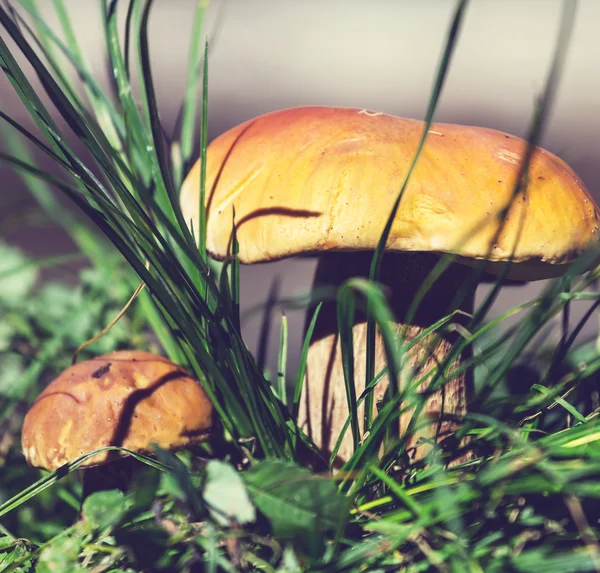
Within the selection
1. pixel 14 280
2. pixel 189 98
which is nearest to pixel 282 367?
pixel 189 98

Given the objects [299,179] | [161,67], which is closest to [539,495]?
[299,179]

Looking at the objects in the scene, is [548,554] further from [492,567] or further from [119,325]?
[119,325]

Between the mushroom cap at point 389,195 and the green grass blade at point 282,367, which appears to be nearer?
the mushroom cap at point 389,195

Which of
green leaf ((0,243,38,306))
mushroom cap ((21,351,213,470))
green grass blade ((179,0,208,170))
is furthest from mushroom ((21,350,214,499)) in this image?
green leaf ((0,243,38,306))

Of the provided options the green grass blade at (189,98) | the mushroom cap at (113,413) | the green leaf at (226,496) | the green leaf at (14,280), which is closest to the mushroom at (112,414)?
the mushroom cap at (113,413)

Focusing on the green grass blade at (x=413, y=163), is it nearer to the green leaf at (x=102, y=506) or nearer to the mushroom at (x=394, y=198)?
the mushroom at (x=394, y=198)

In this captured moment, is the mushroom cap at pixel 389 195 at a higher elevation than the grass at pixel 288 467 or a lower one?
higher
